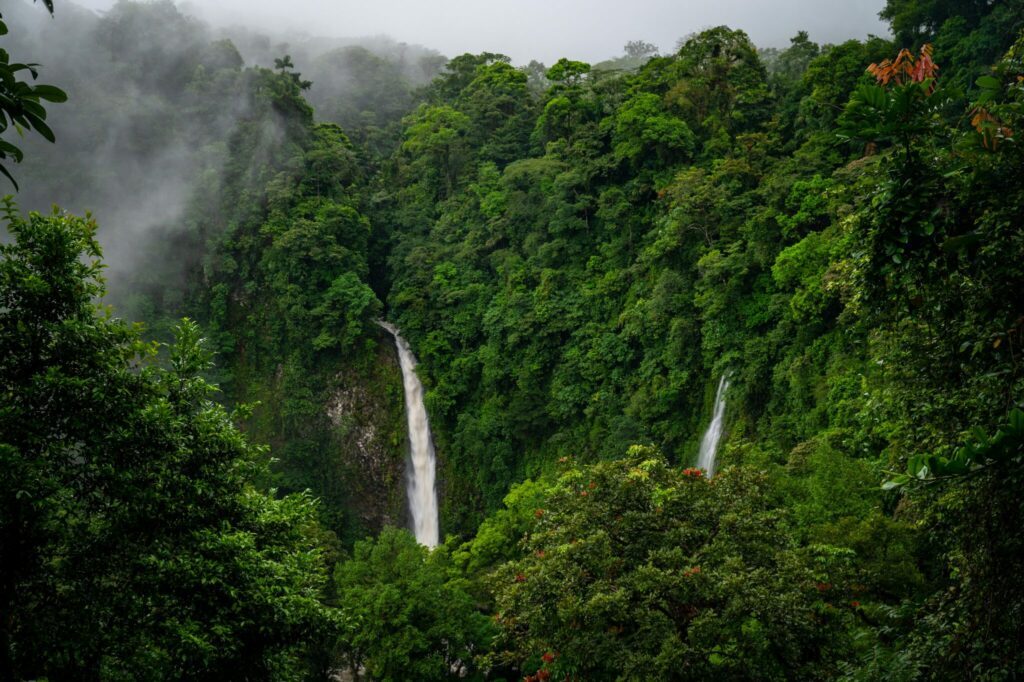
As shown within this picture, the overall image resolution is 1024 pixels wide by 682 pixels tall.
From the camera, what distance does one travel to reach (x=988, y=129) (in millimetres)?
3129

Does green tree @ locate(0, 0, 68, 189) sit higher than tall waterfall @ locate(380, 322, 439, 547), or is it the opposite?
tall waterfall @ locate(380, 322, 439, 547)

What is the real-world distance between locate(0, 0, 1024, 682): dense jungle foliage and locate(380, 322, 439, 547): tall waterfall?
0.64 meters

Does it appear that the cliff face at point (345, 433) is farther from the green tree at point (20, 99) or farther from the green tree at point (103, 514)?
the green tree at point (20, 99)

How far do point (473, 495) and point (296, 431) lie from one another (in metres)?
7.79

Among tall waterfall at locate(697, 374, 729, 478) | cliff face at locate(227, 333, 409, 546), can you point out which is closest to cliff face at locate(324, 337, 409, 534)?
cliff face at locate(227, 333, 409, 546)

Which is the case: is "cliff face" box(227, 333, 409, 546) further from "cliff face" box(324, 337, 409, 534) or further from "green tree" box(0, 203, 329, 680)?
"green tree" box(0, 203, 329, 680)

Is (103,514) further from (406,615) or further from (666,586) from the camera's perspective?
(406,615)

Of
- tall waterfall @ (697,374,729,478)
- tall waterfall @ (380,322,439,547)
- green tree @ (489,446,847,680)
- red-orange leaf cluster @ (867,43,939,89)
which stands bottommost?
green tree @ (489,446,847,680)

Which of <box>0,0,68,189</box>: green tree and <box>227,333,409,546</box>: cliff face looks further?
<box>227,333,409,546</box>: cliff face

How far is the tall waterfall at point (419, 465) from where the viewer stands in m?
25.7

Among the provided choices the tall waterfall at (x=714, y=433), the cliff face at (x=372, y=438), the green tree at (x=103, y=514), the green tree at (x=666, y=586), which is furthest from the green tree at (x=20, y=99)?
the cliff face at (x=372, y=438)

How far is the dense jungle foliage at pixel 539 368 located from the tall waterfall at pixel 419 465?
25.2 inches

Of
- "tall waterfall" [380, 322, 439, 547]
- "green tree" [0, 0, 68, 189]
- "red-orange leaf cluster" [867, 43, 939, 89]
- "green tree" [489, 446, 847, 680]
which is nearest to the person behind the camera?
"green tree" [0, 0, 68, 189]

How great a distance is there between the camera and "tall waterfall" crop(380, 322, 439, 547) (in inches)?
1011
